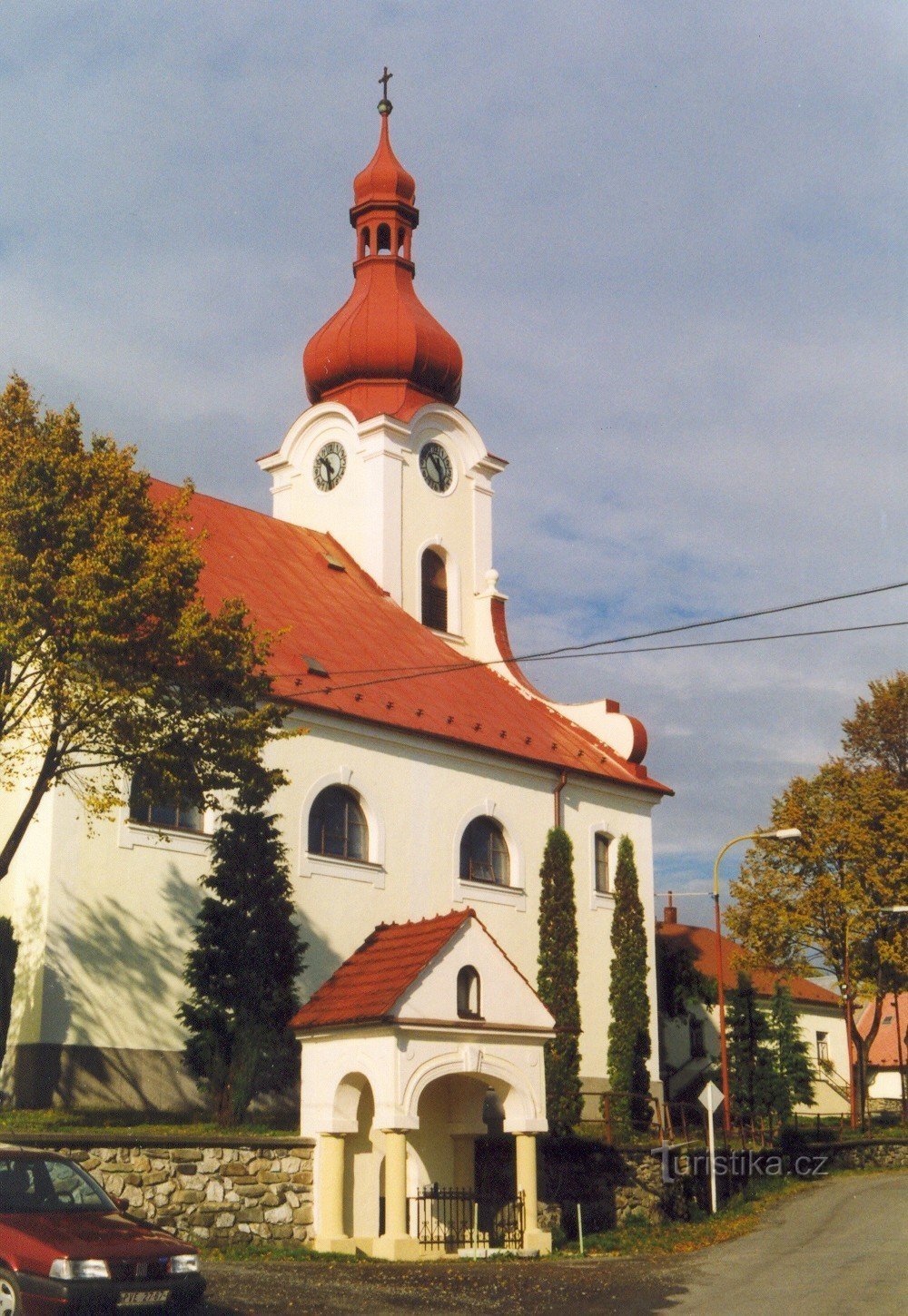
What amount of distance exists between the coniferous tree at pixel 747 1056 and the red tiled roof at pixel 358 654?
11198 mm

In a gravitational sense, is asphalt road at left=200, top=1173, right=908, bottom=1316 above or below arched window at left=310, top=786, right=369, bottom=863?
below

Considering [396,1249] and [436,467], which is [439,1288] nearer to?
[396,1249]

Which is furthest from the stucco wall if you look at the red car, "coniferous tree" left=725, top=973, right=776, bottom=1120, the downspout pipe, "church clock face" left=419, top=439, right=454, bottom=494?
"coniferous tree" left=725, top=973, right=776, bottom=1120

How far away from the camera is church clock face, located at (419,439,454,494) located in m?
39.1

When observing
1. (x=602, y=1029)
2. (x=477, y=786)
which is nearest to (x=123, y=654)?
(x=477, y=786)

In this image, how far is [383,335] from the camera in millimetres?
39156

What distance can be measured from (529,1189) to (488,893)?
10334 millimetres

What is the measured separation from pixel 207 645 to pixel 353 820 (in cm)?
1029

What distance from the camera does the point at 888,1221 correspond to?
76.7 ft

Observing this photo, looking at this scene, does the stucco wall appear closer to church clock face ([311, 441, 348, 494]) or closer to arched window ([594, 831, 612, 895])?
arched window ([594, 831, 612, 895])

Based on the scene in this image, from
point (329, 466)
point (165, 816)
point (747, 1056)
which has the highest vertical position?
point (329, 466)

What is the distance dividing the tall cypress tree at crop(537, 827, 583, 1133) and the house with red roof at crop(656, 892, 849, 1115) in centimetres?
974

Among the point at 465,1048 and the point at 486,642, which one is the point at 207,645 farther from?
the point at 486,642

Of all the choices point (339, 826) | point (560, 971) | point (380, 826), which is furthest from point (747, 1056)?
point (339, 826)
